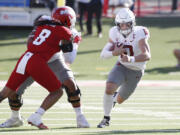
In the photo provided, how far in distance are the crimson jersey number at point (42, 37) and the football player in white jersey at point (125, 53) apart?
0.89 metres

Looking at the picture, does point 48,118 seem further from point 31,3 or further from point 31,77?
point 31,3

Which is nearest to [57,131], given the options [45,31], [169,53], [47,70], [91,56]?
[47,70]

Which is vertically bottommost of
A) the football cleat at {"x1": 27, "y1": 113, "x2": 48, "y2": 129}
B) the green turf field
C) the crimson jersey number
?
the green turf field

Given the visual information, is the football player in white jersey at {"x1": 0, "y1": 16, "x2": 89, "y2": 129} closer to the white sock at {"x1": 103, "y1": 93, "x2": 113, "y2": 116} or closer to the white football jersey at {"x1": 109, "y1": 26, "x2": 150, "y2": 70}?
the white sock at {"x1": 103, "y1": 93, "x2": 113, "y2": 116}

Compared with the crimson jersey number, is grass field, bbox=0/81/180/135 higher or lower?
lower

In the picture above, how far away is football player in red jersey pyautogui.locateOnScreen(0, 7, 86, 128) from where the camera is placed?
25.6ft

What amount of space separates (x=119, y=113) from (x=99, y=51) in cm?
867

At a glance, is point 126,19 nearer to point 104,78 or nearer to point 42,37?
point 42,37

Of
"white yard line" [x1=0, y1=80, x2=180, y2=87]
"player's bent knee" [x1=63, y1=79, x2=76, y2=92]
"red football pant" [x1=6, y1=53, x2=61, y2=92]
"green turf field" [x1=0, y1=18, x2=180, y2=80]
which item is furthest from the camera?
"green turf field" [x1=0, y1=18, x2=180, y2=80]

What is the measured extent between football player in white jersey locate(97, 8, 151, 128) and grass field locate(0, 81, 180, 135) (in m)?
0.49

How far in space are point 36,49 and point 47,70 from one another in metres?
0.33

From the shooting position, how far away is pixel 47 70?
25.6ft

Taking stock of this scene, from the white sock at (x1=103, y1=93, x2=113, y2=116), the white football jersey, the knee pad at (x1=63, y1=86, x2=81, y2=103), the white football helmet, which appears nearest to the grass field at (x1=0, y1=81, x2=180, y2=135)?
the white sock at (x1=103, y1=93, x2=113, y2=116)

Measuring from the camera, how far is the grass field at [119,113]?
7828mm
